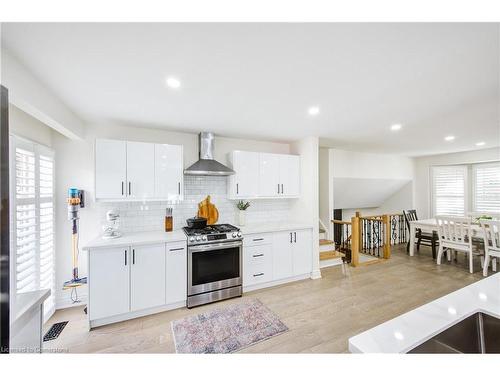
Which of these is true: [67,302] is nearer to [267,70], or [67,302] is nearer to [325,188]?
[267,70]

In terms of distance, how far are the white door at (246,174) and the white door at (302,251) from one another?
102 centimetres

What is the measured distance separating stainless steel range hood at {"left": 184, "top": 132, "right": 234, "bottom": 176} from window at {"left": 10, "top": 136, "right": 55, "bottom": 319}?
1685 mm

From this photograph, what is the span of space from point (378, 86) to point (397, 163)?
16.5 ft

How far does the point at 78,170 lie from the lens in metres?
2.83

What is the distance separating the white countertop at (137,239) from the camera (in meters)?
2.37

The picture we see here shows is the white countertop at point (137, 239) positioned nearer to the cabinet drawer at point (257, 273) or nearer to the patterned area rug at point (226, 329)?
the patterned area rug at point (226, 329)

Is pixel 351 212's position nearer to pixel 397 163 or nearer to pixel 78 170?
pixel 397 163

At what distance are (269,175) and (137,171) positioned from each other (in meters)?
2.03

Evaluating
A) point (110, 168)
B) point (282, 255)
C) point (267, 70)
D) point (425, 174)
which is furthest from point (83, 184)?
point (425, 174)

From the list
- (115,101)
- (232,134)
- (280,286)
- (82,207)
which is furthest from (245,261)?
(115,101)

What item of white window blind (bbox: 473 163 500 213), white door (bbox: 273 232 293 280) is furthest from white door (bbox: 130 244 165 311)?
white window blind (bbox: 473 163 500 213)

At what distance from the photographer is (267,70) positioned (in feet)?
5.27

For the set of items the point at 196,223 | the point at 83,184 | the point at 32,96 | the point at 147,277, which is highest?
the point at 32,96

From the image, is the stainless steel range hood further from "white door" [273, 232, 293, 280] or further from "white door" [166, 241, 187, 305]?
"white door" [273, 232, 293, 280]
